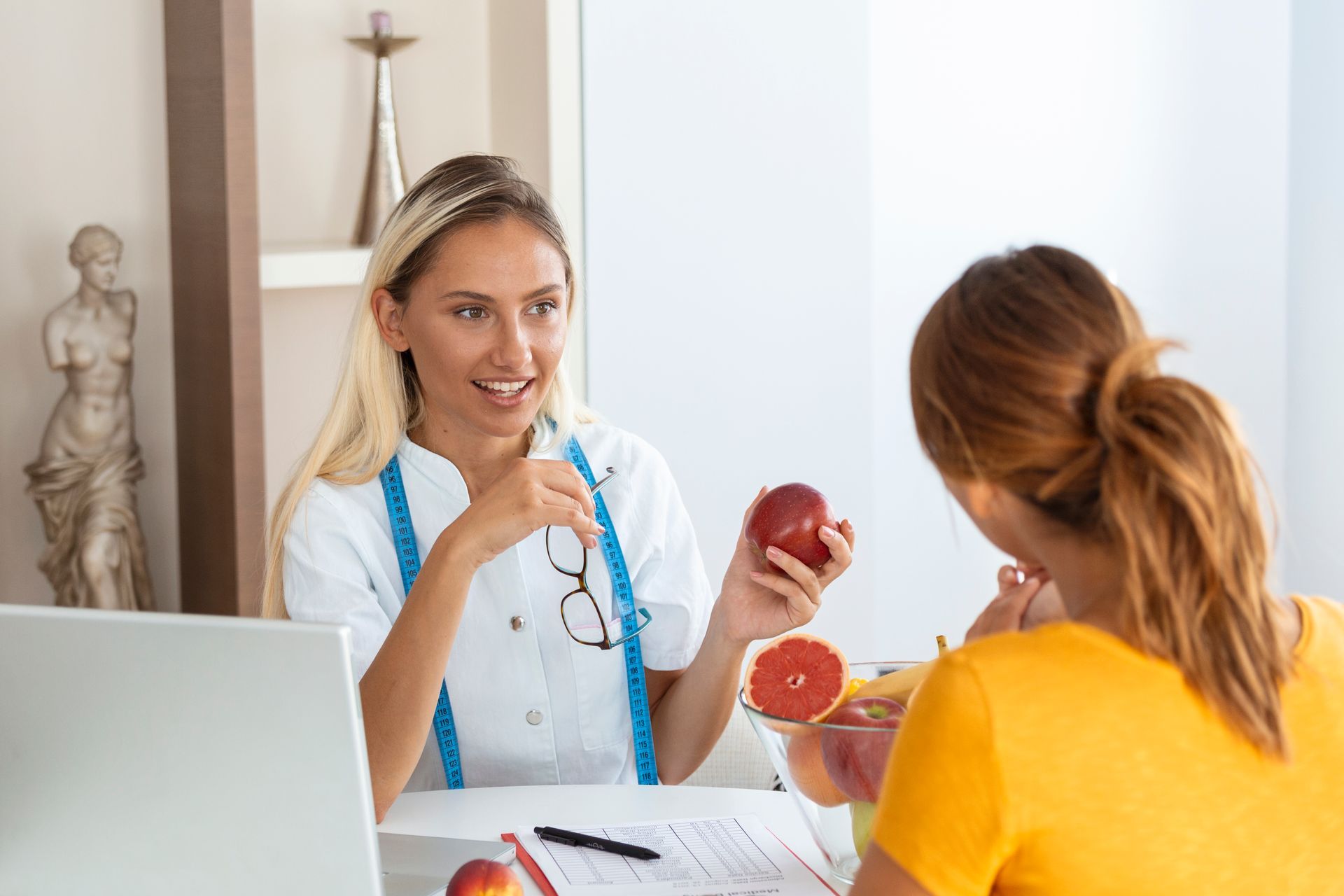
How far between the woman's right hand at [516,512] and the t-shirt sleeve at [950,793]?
0.71m

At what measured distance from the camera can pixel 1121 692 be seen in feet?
2.62

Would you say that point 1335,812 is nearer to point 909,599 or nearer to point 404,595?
point 404,595

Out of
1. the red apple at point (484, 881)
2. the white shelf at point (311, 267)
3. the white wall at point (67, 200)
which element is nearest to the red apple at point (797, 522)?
the red apple at point (484, 881)

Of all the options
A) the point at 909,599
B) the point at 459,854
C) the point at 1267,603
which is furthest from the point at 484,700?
the point at 909,599

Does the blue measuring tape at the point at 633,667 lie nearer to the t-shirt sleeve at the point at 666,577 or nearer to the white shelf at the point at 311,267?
the t-shirt sleeve at the point at 666,577

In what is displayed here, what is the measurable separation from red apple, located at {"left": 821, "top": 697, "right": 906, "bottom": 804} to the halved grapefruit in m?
0.11

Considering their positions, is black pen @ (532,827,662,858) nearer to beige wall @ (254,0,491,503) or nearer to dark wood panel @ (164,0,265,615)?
dark wood panel @ (164,0,265,615)

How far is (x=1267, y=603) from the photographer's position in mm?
832

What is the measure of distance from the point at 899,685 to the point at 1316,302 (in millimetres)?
2653

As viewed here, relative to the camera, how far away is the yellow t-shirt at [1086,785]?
0.79 meters

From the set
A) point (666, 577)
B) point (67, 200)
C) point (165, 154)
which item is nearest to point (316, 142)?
point (165, 154)

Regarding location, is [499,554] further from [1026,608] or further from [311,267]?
[311,267]

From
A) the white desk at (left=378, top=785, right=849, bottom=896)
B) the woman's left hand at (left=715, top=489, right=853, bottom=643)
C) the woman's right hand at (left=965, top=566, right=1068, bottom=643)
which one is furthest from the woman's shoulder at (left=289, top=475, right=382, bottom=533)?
the woman's right hand at (left=965, top=566, right=1068, bottom=643)

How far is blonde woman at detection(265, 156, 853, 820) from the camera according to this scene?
5.41 ft
